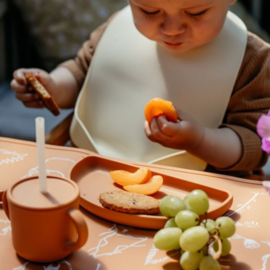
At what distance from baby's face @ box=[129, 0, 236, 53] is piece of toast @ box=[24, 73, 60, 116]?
12.4 inches

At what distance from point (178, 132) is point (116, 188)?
0.88ft

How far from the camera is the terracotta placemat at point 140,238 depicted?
0.68 meters

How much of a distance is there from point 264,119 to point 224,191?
0.22 m

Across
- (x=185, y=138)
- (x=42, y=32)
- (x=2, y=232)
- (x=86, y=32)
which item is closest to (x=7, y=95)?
(x=42, y=32)

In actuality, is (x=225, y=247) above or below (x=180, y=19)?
below

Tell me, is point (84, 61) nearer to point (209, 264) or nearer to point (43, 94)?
point (43, 94)

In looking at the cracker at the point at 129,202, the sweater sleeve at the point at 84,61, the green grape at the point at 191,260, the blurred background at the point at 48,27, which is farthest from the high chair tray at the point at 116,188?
the blurred background at the point at 48,27

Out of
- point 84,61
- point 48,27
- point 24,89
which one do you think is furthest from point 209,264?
point 48,27

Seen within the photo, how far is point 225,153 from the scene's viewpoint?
1230mm

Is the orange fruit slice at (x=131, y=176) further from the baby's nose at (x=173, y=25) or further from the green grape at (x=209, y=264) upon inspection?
the baby's nose at (x=173, y=25)

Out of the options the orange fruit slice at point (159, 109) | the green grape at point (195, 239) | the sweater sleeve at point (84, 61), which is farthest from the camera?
the sweater sleeve at point (84, 61)

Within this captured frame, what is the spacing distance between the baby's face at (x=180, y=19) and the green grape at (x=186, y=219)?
1.89 feet

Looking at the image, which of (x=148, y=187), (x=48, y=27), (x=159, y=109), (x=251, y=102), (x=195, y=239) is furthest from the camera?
(x=48, y=27)

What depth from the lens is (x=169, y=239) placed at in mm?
673
